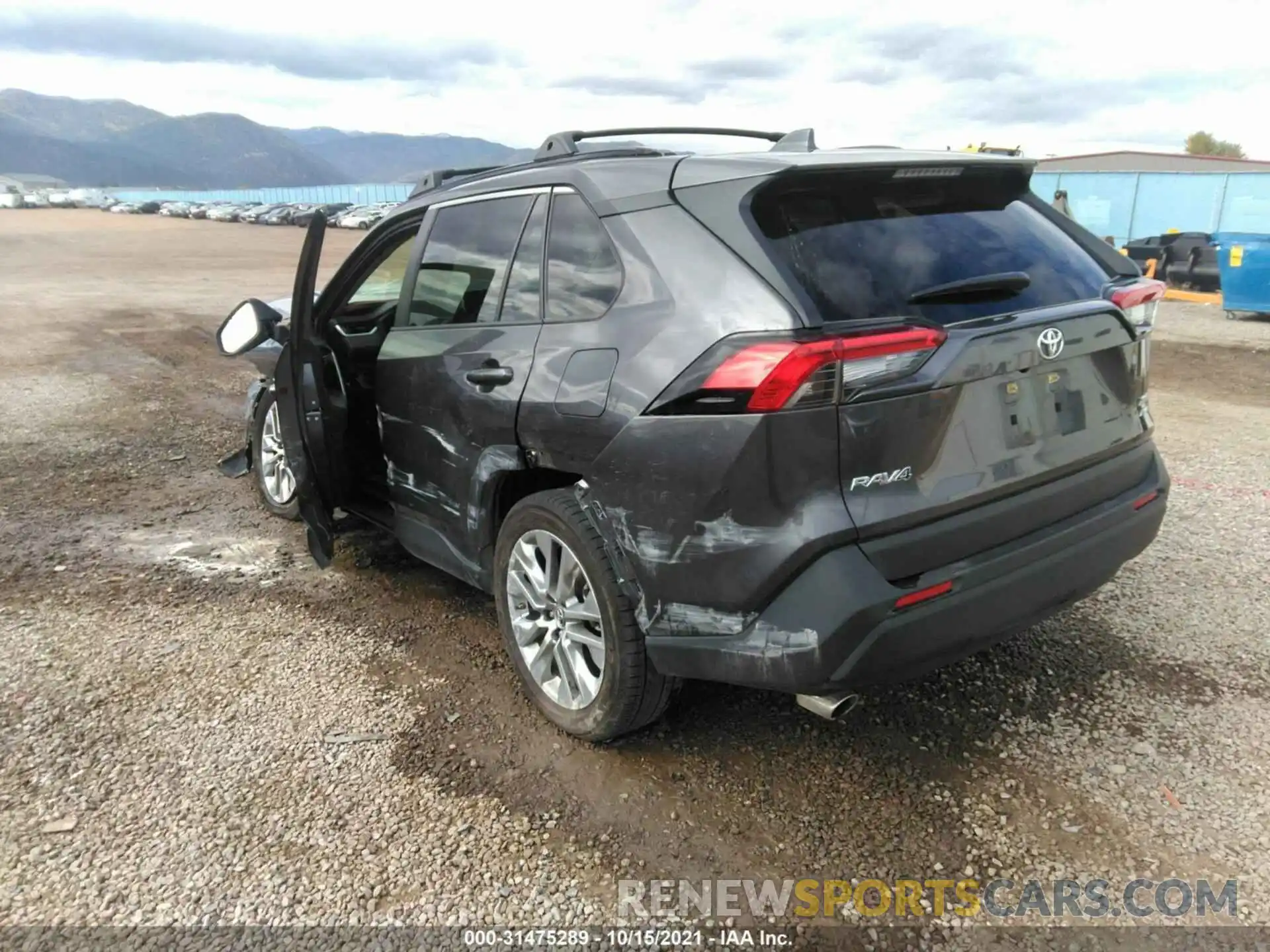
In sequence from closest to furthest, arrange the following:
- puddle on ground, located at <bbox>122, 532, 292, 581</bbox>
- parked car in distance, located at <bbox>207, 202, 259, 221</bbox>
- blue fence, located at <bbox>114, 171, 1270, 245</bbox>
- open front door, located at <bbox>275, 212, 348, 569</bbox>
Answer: open front door, located at <bbox>275, 212, 348, 569</bbox> → puddle on ground, located at <bbox>122, 532, 292, 581</bbox> → blue fence, located at <bbox>114, 171, 1270, 245</bbox> → parked car in distance, located at <bbox>207, 202, 259, 221</bbox>

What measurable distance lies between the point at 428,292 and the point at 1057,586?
103 inches

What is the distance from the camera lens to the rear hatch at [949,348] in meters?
2.26

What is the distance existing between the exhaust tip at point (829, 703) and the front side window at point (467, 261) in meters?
1.75

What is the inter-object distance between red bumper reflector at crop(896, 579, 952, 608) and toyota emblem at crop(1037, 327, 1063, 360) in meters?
0.72

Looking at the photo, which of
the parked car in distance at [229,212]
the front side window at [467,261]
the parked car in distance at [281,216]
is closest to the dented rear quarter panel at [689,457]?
the front side window at [467,261]

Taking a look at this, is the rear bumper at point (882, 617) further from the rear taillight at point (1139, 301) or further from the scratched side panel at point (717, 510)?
the rear taillight at point (1139, 301)

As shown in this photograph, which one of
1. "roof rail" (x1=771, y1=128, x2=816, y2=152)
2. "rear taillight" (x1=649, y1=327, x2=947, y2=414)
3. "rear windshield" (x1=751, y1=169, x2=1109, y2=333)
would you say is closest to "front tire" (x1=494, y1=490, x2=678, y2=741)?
"rear taillight" (x1=649, y1=327, x2=947, y2=414)

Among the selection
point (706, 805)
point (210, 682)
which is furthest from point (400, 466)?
point (706, 805)

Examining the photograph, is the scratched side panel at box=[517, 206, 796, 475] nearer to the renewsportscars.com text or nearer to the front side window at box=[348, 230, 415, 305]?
the renewsportscars.com text

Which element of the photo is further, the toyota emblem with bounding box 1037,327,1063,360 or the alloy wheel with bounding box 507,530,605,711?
the alloy wheel with bounding box 507,530,605,711

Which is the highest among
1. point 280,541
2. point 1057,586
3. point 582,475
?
point 582,475

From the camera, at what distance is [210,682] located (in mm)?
3436

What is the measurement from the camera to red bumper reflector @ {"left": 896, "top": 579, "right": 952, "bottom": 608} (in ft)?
7.48

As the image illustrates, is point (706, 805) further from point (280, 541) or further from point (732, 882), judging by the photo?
point (280, 541)
